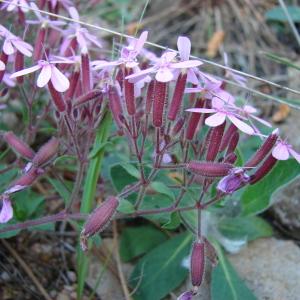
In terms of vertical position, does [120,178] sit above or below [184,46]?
below

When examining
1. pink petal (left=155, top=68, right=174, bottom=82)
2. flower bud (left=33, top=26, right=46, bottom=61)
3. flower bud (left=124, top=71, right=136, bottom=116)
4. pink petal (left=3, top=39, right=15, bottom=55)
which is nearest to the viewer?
pink petal (left=155, top=68, right=174, bottom=82)

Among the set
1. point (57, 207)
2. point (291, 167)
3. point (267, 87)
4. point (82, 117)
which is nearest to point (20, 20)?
point (82, 117)

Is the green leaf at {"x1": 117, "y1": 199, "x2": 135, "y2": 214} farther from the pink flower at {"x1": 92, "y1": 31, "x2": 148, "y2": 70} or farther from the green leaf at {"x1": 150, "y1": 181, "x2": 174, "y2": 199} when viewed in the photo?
the pink flower at {"x1": 92, "y1": 31, "x2": 148, "y2": 70}

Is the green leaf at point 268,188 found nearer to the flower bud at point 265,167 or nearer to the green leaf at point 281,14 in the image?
the flower bud at point 265,167

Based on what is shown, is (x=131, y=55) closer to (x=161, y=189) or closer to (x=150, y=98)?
(x=150, y=98)

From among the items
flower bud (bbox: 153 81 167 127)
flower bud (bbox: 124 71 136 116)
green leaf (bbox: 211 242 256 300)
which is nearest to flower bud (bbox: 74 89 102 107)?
flower bud (bbox: 124 71 136 116)

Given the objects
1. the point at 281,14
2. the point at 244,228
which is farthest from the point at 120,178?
the point at 281,14
